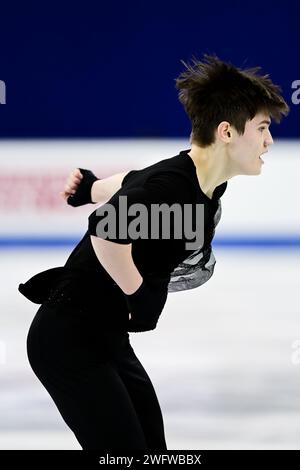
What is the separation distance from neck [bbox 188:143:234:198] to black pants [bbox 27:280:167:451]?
35 cm

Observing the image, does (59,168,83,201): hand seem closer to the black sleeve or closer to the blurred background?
the black sleeve

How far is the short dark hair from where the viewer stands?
6.87 feet

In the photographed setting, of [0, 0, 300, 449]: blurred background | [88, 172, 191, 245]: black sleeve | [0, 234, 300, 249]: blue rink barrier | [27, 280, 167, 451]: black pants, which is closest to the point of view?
[88, 172, 191, 245]: black sleeve

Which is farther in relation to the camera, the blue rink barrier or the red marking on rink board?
the red marking on rink board

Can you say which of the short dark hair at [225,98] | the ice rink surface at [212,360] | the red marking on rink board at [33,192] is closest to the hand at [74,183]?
the short dark hair at [225,98]

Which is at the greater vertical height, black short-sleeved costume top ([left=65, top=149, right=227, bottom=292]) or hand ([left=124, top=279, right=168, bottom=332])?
black short-sleeved costume top ([left=65, top=149, right=227, bottom=292])

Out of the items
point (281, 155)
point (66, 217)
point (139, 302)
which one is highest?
point (281, 155)

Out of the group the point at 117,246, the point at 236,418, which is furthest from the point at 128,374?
the point at 236,418

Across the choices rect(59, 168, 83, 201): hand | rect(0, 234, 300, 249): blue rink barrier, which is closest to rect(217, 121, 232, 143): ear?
rect(59, 168, 83, 201): hand

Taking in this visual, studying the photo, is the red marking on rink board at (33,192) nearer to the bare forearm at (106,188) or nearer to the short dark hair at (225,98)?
the bare forearm at (106,188)

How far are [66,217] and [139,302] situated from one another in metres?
3.04

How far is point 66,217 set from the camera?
16.1ft

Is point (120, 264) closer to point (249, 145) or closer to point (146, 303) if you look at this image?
point (146, 303)

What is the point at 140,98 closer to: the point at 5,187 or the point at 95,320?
the point at 5,187
